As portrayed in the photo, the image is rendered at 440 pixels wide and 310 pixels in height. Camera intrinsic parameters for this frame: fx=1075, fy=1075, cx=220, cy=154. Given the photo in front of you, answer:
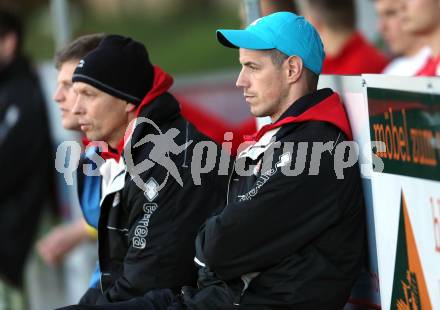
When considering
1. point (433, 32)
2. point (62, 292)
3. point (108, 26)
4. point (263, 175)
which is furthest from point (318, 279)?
point (108, 26)

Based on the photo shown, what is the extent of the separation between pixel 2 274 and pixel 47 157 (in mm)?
925

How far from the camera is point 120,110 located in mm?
4734

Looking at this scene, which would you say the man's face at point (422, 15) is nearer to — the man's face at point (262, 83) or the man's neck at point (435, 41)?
the man's neck at point (435, 41)

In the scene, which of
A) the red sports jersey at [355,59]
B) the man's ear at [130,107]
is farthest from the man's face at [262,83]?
the red sports jersey at [355,59]

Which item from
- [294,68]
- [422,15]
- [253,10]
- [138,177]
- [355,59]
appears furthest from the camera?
[355,59]

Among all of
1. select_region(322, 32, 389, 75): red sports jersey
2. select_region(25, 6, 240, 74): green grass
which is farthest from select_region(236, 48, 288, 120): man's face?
select_region(25, 6, 240, 74): green grass

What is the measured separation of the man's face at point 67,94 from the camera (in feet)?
16.7

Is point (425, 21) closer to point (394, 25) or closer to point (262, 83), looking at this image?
point (394, 25)

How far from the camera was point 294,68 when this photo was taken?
419 cm

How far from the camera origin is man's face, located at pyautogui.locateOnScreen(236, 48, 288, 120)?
4.18 m

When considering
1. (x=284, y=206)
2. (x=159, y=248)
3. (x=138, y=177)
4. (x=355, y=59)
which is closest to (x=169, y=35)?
(x=355, y=59)

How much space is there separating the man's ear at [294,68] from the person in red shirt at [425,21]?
1.63m

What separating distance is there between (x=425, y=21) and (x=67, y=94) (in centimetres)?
201

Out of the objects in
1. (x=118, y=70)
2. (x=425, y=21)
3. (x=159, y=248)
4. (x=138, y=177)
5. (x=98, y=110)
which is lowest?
(x=159, y=248)
